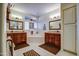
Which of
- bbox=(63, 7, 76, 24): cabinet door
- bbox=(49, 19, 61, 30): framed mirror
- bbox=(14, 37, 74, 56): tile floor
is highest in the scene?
bbox=(63, 7, 76, 24): cabinet door

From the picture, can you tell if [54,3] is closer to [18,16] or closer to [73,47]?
[18,16]

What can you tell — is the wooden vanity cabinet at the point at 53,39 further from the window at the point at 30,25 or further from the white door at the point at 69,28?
the window at the point at 30,25

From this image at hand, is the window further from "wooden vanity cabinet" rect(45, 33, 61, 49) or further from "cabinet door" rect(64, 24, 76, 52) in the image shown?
"cabinet door" rect(64, 24, 76, 52)

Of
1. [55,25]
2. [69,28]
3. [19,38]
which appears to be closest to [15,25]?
[19,38]

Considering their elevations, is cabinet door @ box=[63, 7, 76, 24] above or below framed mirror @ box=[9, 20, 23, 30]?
above

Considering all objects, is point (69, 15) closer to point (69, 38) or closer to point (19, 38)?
point (69, 38)

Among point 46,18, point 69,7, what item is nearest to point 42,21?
point 46,18

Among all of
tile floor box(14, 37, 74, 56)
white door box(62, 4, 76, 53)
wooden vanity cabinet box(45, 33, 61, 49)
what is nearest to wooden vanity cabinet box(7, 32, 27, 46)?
tile floor box(14, 37, 74, 56)

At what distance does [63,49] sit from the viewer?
4.66ft

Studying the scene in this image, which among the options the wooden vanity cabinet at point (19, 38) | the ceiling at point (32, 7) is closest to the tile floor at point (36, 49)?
the wooden vanity cabinet at point (19, 38)

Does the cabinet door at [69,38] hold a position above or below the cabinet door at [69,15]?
below

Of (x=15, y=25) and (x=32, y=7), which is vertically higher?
(x=32, y=7)

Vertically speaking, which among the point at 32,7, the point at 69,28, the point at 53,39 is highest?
the point at 32,7

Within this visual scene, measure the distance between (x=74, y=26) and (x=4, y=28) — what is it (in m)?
0.88
